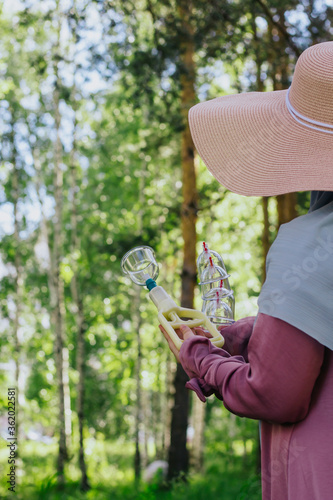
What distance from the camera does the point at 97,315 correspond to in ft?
52.6

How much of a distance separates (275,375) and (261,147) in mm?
573

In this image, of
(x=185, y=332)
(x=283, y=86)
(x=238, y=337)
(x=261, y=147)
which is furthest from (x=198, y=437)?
(x=261, y=147)

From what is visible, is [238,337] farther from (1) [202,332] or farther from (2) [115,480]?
(2) [115,480]

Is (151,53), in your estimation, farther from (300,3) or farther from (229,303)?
(229,303)

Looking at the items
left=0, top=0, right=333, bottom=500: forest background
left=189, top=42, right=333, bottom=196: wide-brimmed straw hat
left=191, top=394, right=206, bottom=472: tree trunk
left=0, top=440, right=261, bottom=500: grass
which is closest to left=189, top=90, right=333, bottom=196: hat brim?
left=189, top=42, right=333, bottom=196: wide-brimmed straw hat

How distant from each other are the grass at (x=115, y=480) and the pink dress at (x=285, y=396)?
2784 millimetres

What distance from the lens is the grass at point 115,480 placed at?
588 centimetres

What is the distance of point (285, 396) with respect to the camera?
1.15 metres

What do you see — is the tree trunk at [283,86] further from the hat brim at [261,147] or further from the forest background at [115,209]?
the hat brim at [261,147]

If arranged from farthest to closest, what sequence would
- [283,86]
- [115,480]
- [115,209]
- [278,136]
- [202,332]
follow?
[115,209] < [115,480] < [283,86] < [202,332] < [278,136]

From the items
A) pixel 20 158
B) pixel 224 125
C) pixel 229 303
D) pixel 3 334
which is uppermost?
pixel 224 125

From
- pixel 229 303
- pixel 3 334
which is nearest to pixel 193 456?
pixel 3 334

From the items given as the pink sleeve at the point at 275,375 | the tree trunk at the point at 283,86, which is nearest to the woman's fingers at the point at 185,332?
the pink sleeve at the point at 275,375

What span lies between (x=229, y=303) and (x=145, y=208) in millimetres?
13657
